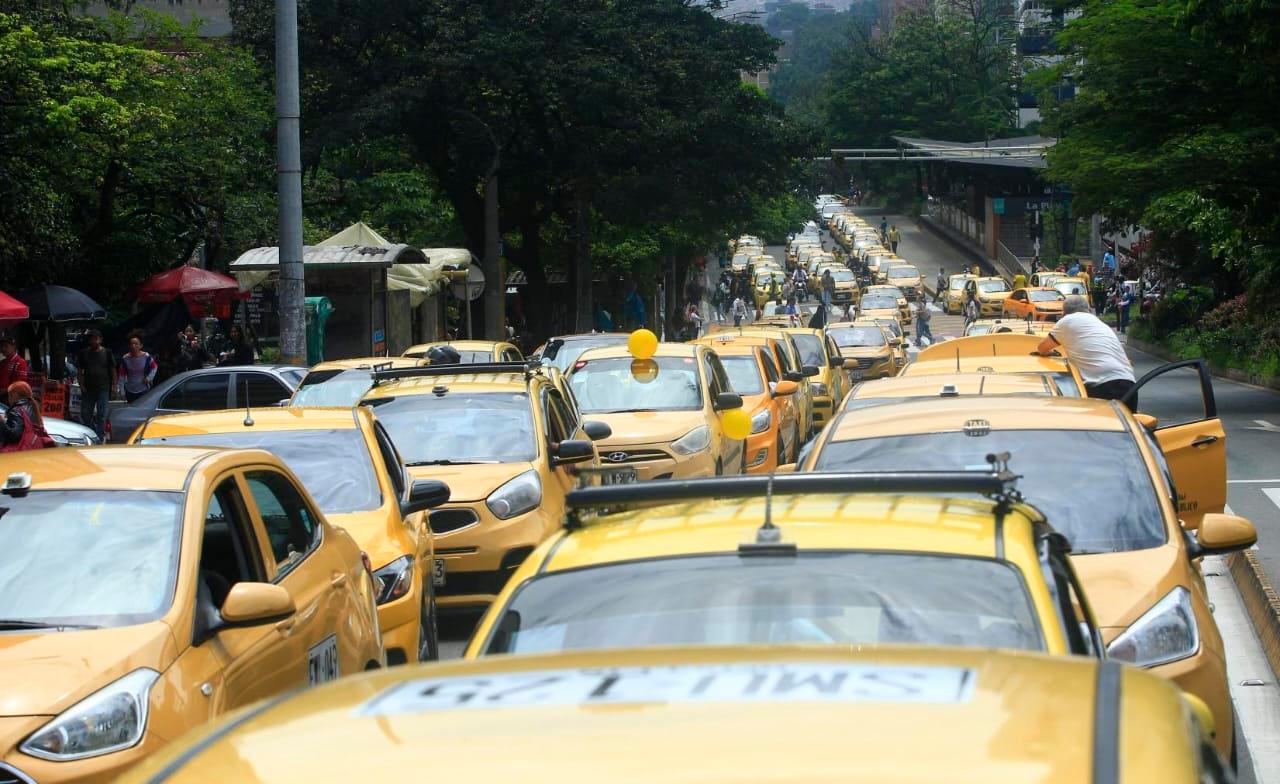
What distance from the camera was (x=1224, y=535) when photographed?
641cm

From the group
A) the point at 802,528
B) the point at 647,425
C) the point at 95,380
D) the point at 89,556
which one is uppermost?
the point at 802,528

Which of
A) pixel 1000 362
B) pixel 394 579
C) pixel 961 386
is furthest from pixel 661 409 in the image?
pixel 394 579

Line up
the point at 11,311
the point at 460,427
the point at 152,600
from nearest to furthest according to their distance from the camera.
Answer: the point at 152,600 → the point at 460,427 → the point at 11,311

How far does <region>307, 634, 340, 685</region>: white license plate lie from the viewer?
6.43 m

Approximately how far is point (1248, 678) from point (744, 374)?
11738 mm

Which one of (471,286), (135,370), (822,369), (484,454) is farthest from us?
(471,286)

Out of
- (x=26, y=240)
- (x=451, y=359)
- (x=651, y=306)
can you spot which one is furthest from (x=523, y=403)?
(x=651, y=306)

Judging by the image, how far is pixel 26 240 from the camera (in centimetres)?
2641

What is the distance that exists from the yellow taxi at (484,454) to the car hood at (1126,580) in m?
4.85

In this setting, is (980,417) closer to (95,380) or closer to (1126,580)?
(1126,580)

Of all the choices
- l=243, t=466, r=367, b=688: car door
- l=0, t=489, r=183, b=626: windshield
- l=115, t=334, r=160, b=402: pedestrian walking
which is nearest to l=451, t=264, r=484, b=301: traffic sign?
l=115, t=334, r=160, b=402: pedestrian walking

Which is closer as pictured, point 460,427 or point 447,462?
point 447,462

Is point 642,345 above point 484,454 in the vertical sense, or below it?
above

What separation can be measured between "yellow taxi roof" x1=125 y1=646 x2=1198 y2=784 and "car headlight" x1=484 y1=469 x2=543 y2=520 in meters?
8.32
